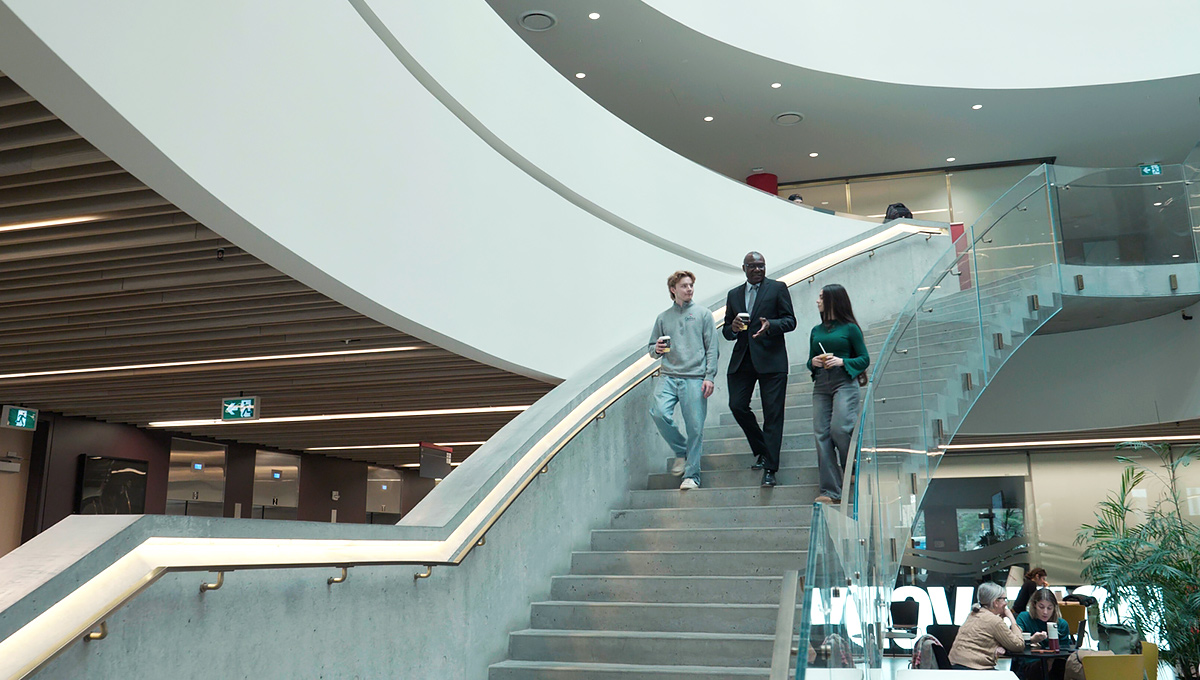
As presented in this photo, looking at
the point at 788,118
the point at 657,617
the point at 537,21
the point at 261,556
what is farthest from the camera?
the point at 788,118

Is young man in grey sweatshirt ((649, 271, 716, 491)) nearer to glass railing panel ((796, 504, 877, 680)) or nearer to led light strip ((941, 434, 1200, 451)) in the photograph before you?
glass railing panel ((796, 504, 877, 680))

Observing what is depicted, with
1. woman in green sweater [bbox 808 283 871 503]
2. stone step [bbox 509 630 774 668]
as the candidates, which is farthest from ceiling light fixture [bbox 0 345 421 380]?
stone step [bbox 509 630 774 668]

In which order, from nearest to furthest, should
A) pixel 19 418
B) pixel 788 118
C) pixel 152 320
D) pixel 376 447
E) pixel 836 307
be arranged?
pixel 836 307, pixel 152 320, pixel 19 418, pixel 788 118, pixel 376 447

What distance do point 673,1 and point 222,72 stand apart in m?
8.83

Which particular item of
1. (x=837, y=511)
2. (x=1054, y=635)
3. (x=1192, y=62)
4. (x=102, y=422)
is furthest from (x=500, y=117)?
(x=1192, y=62)

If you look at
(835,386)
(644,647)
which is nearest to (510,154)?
(835,386)

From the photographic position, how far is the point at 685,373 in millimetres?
6195

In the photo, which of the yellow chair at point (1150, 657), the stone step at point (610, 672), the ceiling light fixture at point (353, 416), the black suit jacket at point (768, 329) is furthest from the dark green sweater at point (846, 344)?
the ceiling light fixture at point (353, 416)

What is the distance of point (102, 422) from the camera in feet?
42.1

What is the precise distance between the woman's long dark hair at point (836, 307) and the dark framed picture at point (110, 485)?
10749mm

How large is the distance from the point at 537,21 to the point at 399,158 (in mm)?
7276

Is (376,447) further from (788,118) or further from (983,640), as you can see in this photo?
(983,640)

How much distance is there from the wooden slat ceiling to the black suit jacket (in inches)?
102

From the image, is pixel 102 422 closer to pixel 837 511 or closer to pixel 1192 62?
pixel 837 511
